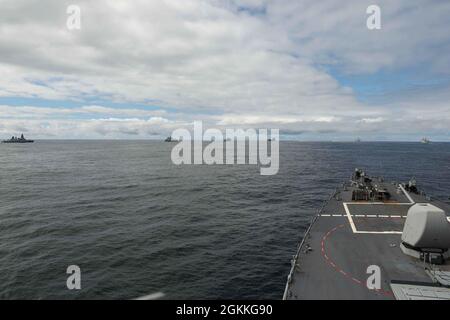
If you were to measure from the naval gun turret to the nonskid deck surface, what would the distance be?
1115 millimetres

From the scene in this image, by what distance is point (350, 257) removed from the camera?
93.3 feet

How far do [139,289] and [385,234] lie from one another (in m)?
27.0

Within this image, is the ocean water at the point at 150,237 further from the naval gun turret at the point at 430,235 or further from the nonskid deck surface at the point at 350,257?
the naval gun turret at the point at 430,235

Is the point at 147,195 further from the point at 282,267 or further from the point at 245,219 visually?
the point at 282,267

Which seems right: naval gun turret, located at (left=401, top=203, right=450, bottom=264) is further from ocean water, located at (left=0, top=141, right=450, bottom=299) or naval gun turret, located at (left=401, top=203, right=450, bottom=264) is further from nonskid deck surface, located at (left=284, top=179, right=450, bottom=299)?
ocean water, located at (left=0, top=141, right=450, bottom=299)

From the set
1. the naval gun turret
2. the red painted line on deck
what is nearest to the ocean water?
the red painted line on deck

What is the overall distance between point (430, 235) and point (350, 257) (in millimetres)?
6803

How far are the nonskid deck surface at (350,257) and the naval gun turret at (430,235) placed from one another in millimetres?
1115

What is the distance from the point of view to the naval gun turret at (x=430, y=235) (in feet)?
86.0

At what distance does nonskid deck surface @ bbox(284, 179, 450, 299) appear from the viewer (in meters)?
22.7
